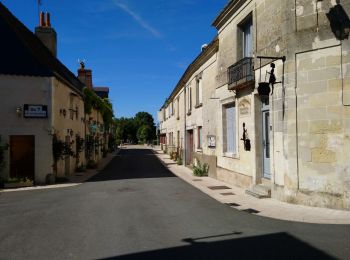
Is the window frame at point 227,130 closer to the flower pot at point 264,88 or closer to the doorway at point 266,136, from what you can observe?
the doorway at point 266,136

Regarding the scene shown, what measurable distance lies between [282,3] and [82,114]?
53.3 ft

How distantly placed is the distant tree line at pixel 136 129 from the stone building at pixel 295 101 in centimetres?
7891

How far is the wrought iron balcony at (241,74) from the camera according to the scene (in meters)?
11.7

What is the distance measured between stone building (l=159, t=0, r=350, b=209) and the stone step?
0.04 m

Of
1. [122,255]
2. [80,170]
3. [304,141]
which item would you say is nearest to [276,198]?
[304,141]

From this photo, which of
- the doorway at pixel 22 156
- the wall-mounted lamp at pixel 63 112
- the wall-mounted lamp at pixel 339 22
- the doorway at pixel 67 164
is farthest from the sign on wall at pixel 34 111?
the wall-mounted lamp at pixel 339 22

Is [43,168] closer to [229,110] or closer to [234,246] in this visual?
[229,110]

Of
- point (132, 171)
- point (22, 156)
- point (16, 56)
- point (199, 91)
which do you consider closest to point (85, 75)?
point (132, 171)

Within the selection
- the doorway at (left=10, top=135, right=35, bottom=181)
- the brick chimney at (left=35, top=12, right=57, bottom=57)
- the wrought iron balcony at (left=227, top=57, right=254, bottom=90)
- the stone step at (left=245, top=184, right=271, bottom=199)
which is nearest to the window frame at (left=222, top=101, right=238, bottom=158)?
the wrought iron balcony at (left=227, top=57, right=254, bottom=90)

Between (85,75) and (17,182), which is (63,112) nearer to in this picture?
(17,182)

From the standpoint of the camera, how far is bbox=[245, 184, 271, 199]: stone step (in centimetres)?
1039

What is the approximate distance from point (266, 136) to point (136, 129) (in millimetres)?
90231

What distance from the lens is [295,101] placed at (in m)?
9.36

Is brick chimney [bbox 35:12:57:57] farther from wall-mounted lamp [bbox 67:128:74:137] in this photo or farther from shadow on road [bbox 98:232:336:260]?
shadow on road [bbox 98:232:336:260]
